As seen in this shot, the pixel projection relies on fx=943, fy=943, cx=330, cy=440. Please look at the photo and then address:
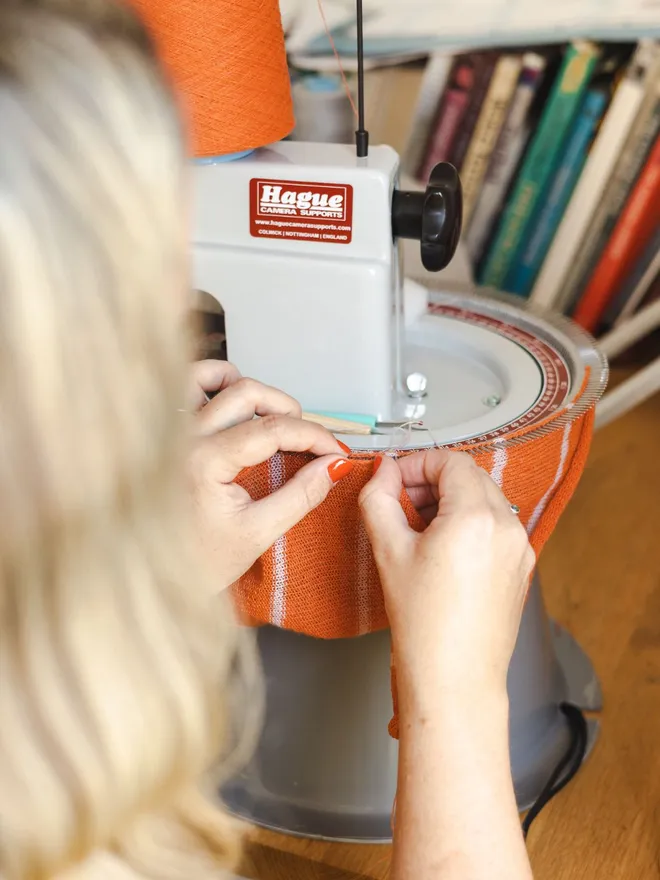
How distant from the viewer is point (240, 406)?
699mm

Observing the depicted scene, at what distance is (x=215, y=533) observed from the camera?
66 centimetres

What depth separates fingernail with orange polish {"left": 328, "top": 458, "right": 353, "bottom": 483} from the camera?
0.67 m

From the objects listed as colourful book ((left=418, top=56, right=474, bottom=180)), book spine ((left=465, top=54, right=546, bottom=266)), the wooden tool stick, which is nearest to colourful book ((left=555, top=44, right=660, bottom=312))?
book spine ((left=465, top=54, right=546, bottom=266))

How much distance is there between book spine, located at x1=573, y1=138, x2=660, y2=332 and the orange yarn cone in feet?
2.69

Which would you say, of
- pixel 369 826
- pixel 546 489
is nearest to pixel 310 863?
pixel 369 826

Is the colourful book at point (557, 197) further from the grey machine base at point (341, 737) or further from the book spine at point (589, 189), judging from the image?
the grey machine base at point (341, 737)

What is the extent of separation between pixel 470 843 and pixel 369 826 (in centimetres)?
38

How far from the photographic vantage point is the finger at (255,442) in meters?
0.65

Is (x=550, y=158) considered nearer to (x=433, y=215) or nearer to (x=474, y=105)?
(x=474, y=105)

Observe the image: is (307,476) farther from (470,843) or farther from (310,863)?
(310,863)

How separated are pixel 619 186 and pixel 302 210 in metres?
0.86

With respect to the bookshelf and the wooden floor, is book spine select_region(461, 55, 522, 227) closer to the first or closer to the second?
the bookshelf

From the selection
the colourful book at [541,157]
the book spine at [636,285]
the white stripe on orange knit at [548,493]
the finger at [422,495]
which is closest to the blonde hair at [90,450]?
the finger at [422,495]

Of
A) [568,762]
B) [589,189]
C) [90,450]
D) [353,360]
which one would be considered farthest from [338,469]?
[589,189]
